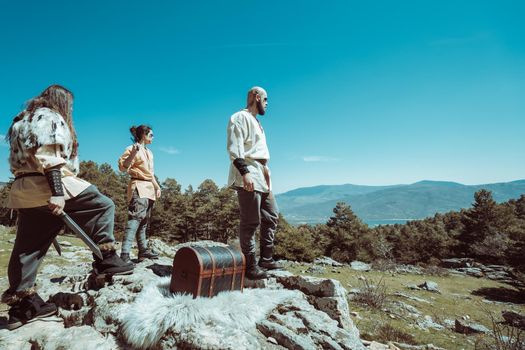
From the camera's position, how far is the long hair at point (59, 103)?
9.82 ft

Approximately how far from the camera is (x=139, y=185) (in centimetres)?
450

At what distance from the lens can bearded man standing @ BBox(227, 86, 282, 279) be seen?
11.8 feet

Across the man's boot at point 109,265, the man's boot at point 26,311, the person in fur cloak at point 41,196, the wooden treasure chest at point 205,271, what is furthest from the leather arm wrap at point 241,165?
the man's boot at point 26,311

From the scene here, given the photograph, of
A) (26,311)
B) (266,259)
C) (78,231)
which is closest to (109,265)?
(78,231)

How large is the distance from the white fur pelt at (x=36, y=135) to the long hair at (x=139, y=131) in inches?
74.0

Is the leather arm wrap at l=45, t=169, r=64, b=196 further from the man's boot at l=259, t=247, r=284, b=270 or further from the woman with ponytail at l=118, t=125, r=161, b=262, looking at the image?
the man's boot at l=259, t=247, r=284, b=270

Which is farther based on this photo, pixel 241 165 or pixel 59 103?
pixel 241 165

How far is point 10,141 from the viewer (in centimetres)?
283

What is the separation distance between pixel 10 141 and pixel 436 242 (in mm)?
41763

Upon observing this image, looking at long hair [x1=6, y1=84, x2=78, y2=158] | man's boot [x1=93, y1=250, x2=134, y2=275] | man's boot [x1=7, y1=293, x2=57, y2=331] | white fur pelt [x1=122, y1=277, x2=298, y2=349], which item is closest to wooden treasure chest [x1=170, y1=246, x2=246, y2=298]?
white fur pelt [x1=122, y1=277, x2=298, y2=349]

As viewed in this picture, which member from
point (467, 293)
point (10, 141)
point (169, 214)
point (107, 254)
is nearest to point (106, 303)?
point (107, 254)

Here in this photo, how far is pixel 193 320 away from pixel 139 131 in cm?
349

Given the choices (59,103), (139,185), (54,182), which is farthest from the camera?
(139,185)

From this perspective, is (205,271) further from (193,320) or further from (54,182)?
(54,182)
